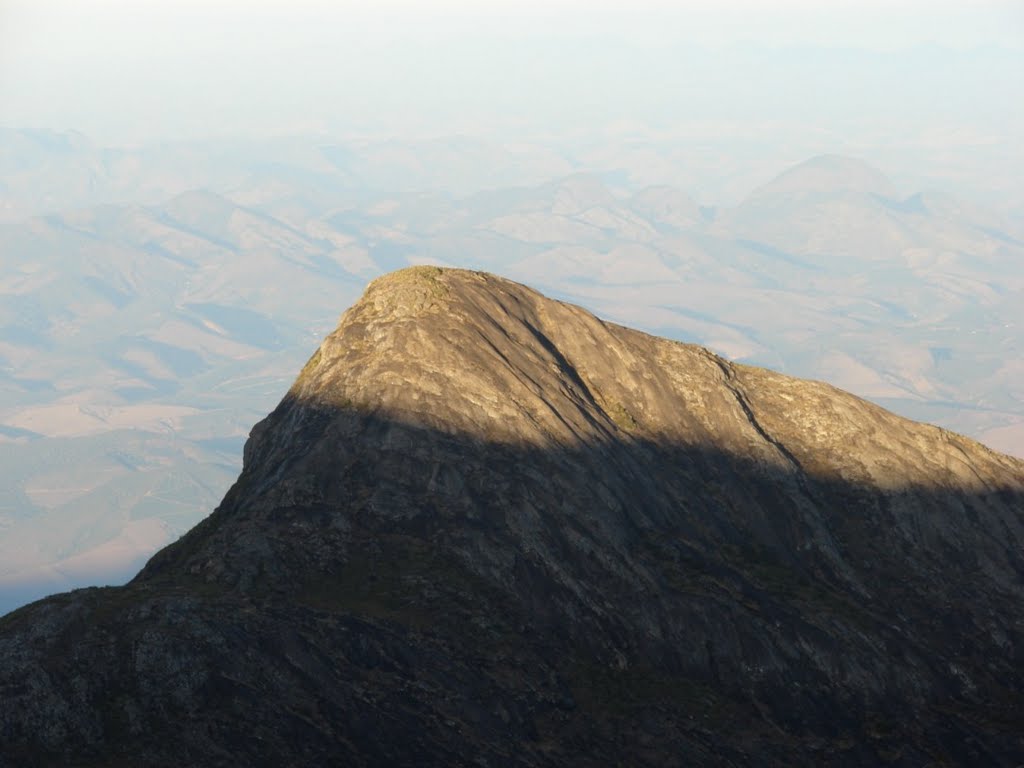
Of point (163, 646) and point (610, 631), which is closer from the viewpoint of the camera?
point (163, 646)

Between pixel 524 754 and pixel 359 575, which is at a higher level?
pixel 359 575

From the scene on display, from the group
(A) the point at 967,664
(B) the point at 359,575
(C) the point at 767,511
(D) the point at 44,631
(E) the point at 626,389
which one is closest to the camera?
(D) the point at 44,631

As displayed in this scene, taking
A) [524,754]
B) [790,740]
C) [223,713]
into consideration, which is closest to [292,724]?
[223,713]

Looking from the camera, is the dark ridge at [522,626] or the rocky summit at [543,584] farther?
the rocky summit at [543,584]

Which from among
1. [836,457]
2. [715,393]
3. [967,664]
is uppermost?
[715,393]

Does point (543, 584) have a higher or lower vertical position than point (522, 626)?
higher

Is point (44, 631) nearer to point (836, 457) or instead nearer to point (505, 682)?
point (505, 682)

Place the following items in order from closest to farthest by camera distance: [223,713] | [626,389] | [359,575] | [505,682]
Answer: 1. [223,713]
2. [505,682]
3. [359,575]
4. [626,389]

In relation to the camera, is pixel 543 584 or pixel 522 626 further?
pixel 543 584
